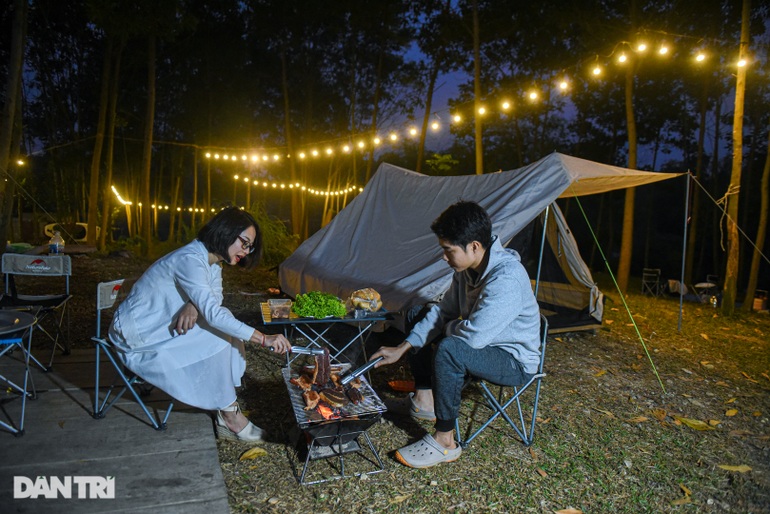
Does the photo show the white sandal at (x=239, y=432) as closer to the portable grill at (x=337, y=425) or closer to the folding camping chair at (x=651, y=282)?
the portable grill at (x=337, y=425)

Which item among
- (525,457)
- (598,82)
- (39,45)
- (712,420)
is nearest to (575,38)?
(598,82)

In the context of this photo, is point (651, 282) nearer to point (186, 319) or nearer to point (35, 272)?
point (186, 319)

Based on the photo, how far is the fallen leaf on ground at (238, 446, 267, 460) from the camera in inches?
97.4

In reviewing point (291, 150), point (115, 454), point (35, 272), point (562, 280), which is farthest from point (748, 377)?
point (291, 150)

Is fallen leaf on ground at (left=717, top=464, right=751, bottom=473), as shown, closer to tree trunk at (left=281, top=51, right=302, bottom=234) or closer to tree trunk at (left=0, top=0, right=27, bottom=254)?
tree trunk at (left=0, top=0, right=27, bottom=254)

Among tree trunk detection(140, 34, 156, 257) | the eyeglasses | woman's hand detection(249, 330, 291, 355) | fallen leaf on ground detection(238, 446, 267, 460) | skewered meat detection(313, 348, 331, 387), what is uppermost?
tree trunk detection(140, 34, 156, 257)

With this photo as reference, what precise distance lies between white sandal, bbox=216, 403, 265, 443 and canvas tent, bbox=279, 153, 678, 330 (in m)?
2.03

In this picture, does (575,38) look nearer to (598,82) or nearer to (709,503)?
(598,82)

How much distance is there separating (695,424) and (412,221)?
11.5 ft

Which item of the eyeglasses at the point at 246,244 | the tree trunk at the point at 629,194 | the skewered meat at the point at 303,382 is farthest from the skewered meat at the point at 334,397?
the tree trunk at the point at 629,194

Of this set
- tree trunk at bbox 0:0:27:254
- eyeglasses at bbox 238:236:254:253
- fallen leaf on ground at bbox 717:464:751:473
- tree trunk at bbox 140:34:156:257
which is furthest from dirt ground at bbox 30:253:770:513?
tree trunk at bbox 140:34:156:257

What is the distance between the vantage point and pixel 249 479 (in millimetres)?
2305

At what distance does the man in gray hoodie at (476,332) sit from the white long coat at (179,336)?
88 cm

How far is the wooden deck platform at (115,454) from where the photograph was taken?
201 centimetres
